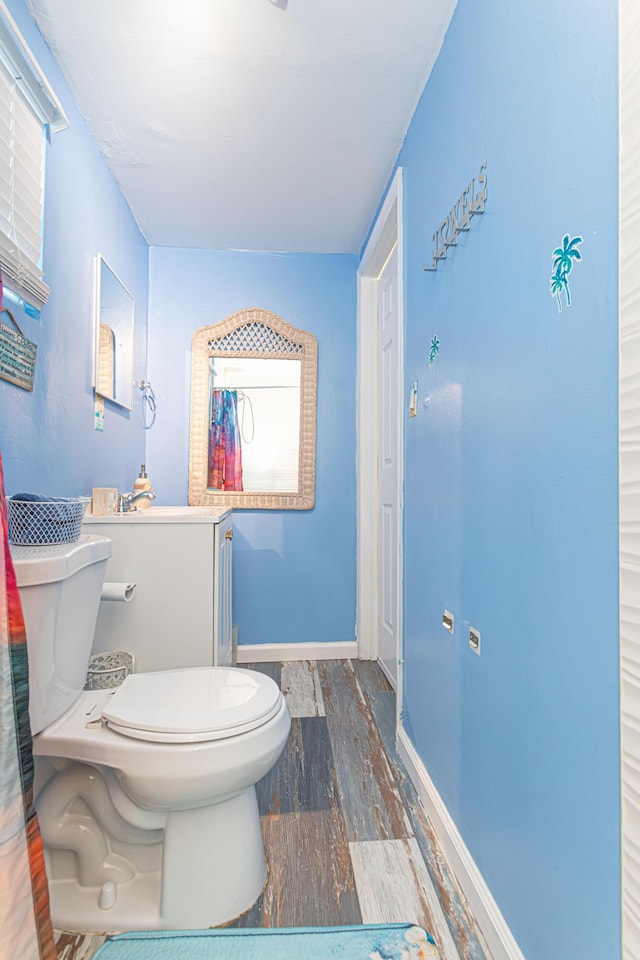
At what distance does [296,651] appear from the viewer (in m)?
2.79

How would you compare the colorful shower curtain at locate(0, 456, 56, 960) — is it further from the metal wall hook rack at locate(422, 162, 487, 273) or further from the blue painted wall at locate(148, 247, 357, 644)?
the blue painted wall at locate(148, 247, 357, 644)

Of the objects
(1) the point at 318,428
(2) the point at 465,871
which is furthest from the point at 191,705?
(1) the point at 318,428

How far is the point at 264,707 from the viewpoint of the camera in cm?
119

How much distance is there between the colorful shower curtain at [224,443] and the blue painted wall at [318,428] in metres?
0.15

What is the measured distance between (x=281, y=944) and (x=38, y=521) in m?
1.04

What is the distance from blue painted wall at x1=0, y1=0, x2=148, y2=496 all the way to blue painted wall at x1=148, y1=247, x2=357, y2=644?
57 centimetres

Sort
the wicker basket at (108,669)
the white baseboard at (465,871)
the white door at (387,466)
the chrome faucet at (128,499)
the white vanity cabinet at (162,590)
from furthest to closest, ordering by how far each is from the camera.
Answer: the white door at (387,466)
the chrome faucet at (128,499)
the white vanity cabinet at (162,590)
the wicker basket at (108,669)
the white baseboard at (465,871)

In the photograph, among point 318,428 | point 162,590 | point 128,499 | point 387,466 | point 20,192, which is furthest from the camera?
point 318,428

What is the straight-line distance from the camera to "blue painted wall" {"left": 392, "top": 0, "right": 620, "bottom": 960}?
2.34ft

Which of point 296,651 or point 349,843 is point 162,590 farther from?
point 296,651

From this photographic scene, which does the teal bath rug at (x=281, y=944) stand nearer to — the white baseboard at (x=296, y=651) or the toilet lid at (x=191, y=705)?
the toilet lid at (x=191, y=705)

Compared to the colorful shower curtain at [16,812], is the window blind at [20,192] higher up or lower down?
higher up

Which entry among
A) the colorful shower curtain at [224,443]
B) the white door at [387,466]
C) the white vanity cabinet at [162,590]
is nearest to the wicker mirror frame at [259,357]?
the colorful shower curtain at [224,443]

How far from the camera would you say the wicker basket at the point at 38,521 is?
1078 millimetres
